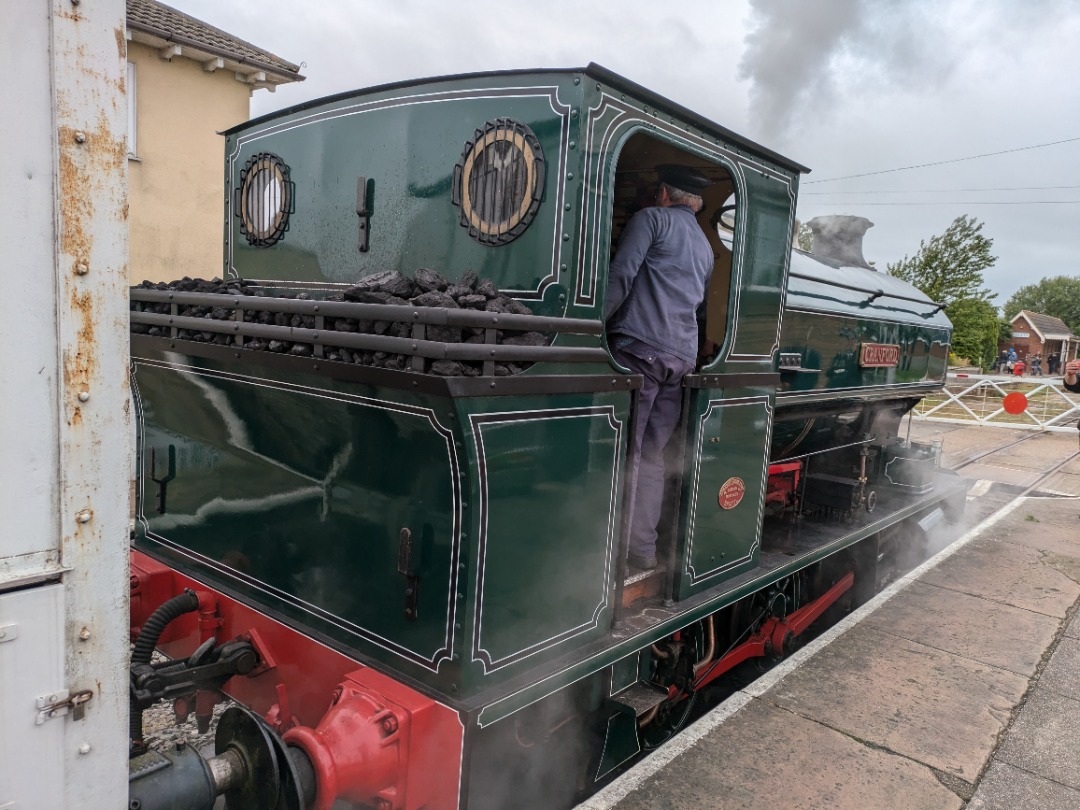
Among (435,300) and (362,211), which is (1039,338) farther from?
(435,300)

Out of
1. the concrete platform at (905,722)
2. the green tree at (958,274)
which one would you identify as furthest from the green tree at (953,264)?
the concrete platform at (905,722)

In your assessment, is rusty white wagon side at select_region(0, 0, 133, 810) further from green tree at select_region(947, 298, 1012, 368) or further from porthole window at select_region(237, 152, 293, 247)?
green tree at select_region(947, 298, 1012, 368)

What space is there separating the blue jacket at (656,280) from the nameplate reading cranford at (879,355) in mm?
2793

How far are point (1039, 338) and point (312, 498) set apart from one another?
69.0 meters

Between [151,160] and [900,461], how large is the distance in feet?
28.7

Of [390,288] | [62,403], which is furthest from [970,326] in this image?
[62,403]

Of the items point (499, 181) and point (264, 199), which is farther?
point (264, 199)

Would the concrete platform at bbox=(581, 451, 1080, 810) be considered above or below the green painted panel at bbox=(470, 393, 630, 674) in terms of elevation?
below

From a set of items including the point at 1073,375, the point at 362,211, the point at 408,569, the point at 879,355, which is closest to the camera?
the point at 408,569

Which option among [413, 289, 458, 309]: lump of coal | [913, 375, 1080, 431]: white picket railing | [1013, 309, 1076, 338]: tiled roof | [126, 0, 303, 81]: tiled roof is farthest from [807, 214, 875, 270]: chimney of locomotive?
[1013, 309, 1076, 338]: tiled roof

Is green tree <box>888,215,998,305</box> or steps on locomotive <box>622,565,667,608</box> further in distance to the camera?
green tree <box>888,215,998,305</box>

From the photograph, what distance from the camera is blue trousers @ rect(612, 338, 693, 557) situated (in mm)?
3004

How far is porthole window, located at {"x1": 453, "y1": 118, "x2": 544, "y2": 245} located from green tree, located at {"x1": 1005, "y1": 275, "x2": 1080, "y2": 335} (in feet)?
289

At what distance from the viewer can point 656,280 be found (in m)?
2.99
